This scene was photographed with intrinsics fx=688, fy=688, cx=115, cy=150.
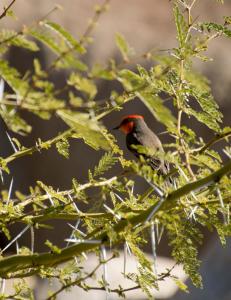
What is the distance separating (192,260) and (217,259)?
3951 mm

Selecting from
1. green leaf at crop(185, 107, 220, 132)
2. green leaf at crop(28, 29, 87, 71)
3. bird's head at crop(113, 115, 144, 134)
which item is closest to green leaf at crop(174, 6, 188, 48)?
green leaf at crop(185, 107, 220, 132)

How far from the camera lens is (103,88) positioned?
568cm

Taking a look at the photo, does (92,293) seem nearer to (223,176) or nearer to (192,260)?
(192,260)

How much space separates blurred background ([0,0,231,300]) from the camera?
551cm

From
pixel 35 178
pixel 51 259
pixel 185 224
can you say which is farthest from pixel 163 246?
pixel 51 259

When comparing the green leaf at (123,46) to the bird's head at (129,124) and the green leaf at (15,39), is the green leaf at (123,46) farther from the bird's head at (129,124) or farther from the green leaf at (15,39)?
the bird's head at (129,124)

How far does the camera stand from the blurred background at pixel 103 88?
18.1ft

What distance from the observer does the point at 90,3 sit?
599cm

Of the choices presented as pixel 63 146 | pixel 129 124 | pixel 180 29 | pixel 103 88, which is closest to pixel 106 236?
pixel 180 29

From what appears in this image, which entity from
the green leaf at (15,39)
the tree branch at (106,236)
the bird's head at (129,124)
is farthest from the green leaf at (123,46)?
the bird's head at (129,124)

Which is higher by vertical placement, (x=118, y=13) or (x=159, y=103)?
(x=118, y=13)

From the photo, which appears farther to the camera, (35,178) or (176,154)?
(35,178)

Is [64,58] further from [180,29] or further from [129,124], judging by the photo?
[129,124]

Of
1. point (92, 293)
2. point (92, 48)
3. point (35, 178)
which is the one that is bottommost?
point (92, 293)
